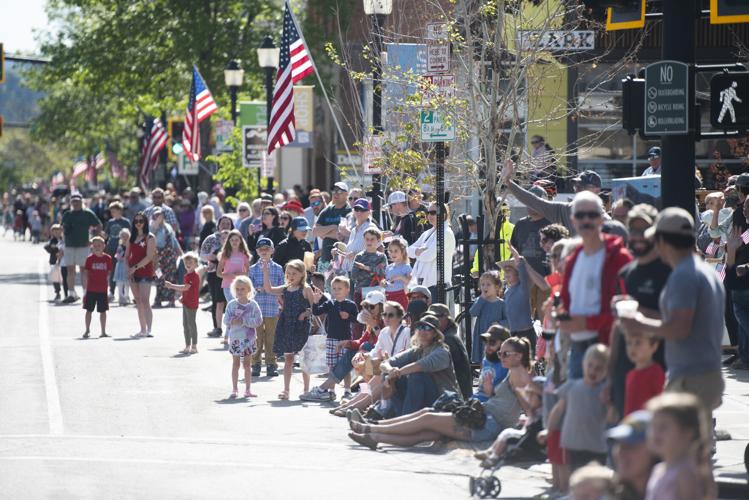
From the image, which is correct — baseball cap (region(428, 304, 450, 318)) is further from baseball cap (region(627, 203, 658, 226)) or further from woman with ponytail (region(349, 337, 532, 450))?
baseball cap (region(627, 203, 658, 226))

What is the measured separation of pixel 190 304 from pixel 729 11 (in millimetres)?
10460

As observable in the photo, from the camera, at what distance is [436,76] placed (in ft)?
53.9

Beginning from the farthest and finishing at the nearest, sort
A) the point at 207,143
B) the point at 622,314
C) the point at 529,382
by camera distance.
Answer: the point at 207,143 → the point at 529,382 → the point at 622,314

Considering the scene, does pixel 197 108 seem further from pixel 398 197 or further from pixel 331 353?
pixel 331 353

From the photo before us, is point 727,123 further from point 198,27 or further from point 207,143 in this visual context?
point 207,143

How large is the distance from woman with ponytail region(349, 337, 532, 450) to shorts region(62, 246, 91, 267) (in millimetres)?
17084

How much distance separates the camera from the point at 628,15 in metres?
12.6

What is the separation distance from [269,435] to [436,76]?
15.5 ft

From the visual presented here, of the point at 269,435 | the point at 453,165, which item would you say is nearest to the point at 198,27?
the point at 453,165

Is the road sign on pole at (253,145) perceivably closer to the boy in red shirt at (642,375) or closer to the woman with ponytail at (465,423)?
the woman with ponytail at (465,423)

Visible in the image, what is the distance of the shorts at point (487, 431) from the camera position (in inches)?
501

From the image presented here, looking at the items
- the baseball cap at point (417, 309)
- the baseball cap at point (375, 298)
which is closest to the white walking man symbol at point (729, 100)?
the baseball cap at point (417, 309)

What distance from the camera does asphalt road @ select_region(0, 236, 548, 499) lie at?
11117 mm

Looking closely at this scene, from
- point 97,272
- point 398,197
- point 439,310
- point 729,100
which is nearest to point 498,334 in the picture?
point 439,310
